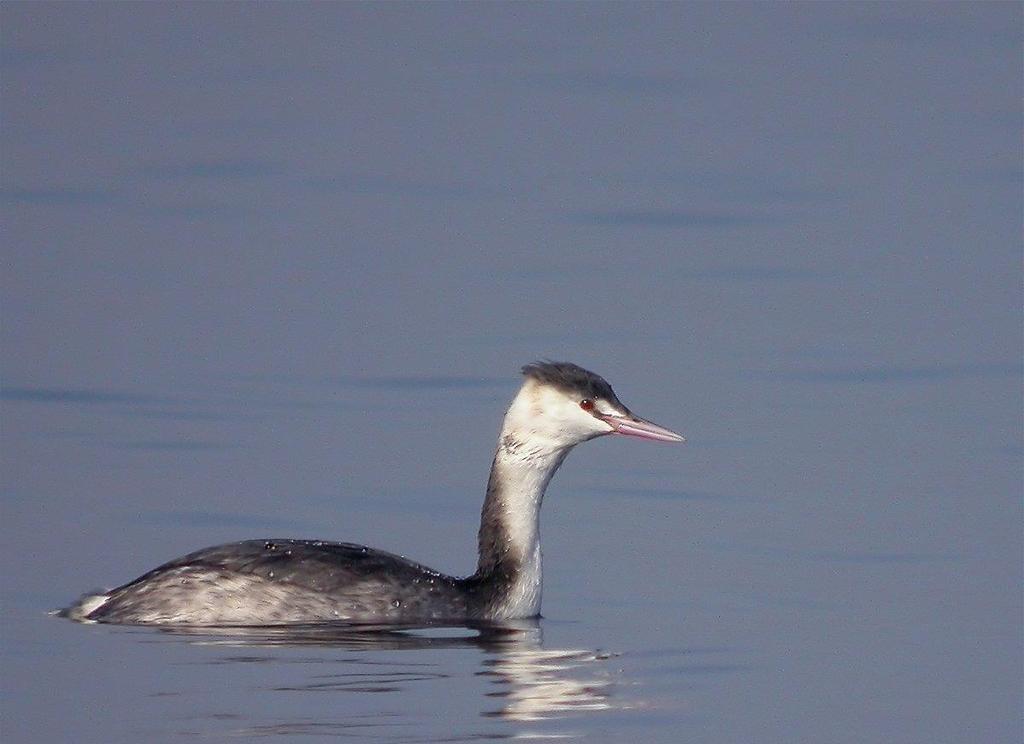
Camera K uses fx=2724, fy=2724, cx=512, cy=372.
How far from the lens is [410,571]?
12.7 metres

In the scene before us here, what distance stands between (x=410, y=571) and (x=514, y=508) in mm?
737

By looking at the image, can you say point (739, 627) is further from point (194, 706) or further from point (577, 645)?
point (194, 706)

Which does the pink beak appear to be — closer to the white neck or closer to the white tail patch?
the white neck

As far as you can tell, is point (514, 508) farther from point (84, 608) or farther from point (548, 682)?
point (84, 608)

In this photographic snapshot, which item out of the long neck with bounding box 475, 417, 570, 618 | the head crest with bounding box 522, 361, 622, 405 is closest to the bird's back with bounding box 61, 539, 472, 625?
the long neck with bounding box 475, 417, 570, 618

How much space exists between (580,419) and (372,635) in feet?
5.21

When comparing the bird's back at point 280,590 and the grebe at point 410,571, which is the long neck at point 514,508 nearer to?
the grebe at point 410,571

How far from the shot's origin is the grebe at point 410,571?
1231 cm

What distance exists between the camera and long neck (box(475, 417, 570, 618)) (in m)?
13.0

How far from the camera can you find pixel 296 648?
11.7m

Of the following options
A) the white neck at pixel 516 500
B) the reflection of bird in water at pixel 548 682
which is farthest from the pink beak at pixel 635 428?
the reflection of bird in water at pixel 548 682

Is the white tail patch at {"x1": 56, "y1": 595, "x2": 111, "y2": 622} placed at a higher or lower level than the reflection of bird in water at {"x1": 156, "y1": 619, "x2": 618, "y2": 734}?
higher

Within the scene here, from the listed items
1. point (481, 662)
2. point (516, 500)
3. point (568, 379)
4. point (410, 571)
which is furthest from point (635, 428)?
point (481, 662)

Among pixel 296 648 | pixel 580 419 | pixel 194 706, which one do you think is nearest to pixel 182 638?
pixel 296 648
